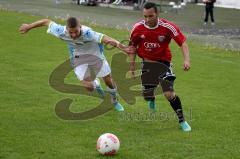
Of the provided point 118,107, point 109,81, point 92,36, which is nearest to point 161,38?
point 92,36

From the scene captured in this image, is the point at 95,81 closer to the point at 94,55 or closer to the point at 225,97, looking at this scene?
the point at 94,55

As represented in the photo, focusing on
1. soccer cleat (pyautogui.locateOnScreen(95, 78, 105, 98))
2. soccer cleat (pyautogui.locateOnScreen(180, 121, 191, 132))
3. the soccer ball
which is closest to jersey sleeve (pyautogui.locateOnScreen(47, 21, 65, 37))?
soccer cleat (pyautogui.locateOnScreen(95, 78, 105, 98))

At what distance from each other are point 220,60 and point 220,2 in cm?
2905

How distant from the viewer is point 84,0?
144ft

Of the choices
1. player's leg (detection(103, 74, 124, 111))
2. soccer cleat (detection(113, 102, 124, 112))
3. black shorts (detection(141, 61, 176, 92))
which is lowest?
soccer cleat (detection(113, 102, 124, 112))

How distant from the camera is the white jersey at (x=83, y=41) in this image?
10.1 m

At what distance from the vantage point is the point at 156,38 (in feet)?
31.9

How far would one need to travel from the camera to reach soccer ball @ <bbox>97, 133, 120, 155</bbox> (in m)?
7.79

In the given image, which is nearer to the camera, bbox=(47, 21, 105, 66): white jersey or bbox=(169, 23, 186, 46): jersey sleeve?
bbox=(169, 23, 186, 46): jersey sleeve

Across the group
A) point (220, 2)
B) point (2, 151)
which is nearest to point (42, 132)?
point (2, 151)

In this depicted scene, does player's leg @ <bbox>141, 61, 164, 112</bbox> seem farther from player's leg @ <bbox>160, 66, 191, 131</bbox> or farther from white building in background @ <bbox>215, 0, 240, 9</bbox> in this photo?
white building in background @ <bbox>215, 0, 240, 9</bbox>

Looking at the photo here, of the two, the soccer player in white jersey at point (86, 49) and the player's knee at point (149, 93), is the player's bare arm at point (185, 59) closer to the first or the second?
the soccer player in white jersey at point (86, 49)

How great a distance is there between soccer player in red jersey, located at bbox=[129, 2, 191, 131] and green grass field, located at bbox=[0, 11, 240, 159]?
0.64 m

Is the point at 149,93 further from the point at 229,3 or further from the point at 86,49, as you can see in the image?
the point at 229,3
